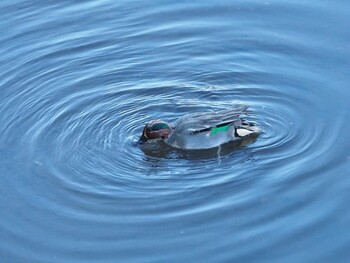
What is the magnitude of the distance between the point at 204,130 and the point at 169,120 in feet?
2.98

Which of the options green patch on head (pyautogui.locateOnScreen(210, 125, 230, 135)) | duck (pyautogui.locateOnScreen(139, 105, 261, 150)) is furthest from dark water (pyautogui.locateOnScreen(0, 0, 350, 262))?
green patch on head (pyautogui.locateOnScreen(210, 125, 230, 135))

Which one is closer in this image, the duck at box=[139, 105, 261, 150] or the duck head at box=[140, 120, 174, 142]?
the duck at box=[139, 105, 261, 150]

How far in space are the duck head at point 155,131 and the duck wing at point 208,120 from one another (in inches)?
6.7

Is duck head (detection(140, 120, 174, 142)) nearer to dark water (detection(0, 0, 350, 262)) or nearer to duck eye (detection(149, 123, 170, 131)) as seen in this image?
duck eye (detection(149, 123, 170, 131))

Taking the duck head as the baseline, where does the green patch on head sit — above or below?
below

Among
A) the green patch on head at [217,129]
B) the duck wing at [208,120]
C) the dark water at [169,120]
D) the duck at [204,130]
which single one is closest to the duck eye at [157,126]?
the duck at [204,130]

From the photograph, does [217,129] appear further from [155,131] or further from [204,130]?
[155,131]

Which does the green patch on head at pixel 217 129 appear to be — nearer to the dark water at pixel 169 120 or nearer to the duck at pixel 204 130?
the duck at pixel 204 130

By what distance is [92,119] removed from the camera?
12.1 m

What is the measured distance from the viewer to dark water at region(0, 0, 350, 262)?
980cm

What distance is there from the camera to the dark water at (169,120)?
9805 mm

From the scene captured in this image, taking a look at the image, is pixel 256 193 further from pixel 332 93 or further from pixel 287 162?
pixel 332 93

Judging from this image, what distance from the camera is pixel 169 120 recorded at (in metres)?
12.2

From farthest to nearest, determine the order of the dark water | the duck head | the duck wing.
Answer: the duck head → the duck wing → the dark water
